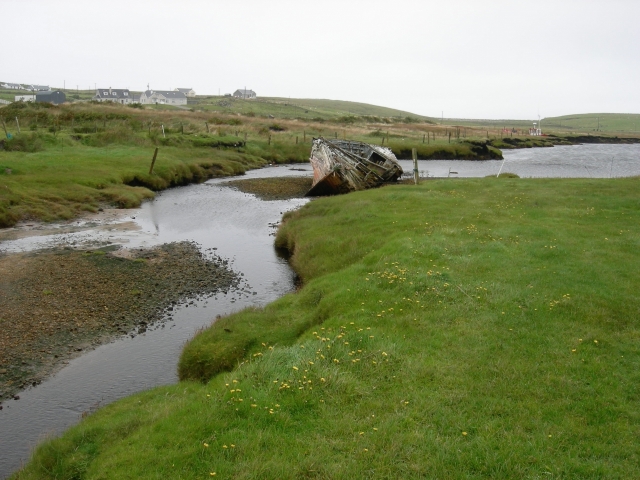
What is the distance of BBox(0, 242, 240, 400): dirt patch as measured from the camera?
1485 cm

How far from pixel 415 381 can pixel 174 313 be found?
10.7m

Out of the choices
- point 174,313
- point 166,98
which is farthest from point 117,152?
point 166,98

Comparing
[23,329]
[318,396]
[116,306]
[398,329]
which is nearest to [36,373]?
[23,329]

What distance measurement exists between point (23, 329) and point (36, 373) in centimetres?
281

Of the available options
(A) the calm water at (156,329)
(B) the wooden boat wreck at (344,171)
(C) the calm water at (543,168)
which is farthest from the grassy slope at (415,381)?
(C) the calm water at (543,168)

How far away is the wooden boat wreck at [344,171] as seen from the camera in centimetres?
4184

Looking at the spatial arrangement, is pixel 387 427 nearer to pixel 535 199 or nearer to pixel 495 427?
pixel 495 427

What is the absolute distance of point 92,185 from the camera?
39375mm

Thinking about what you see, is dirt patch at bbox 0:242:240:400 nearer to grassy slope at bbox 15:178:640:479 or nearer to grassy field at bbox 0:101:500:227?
grassy slope at bbox 15:178:640:479

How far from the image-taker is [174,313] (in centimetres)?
1823

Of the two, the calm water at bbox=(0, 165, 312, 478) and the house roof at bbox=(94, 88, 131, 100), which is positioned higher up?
the house roof at bbox=(94, 88, 131, 100)

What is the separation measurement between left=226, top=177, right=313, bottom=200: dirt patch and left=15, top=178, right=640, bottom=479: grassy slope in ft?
86.9

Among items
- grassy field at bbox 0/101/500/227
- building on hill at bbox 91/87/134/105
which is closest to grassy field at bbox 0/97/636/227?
grassy field at bbox 0/101/500/227

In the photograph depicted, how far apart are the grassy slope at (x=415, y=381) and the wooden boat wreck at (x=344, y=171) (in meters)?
23.3
